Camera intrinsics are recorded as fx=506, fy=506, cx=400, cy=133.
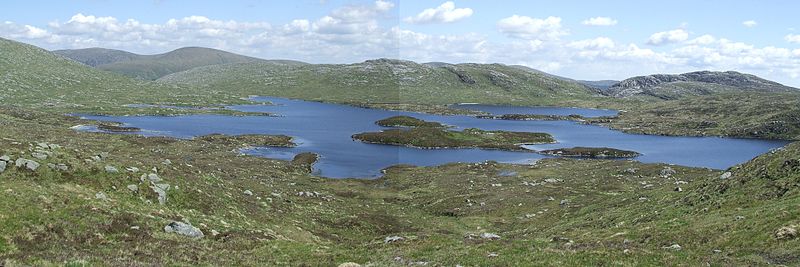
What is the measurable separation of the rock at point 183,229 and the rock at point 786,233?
28.7 meters

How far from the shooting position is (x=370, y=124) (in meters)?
180

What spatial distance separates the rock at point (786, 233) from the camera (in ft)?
73.8

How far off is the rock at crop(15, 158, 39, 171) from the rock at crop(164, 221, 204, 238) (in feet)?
31.6

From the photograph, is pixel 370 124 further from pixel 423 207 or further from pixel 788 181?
pixel 788 181

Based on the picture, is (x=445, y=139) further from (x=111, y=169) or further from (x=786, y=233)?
(x=786, y=233)

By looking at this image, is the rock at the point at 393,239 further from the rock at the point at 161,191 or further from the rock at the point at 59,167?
the rock at the point at 59,167

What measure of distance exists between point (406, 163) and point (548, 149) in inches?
1750

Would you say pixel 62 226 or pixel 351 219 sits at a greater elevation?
pixel 62 226

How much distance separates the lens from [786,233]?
2275 centimetres

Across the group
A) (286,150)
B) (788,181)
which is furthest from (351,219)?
(286,150)

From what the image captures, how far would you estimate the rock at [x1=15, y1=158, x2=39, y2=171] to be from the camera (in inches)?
1171

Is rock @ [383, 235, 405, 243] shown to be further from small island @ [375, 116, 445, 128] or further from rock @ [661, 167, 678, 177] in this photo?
small island @ [375, 116, 445, 128]

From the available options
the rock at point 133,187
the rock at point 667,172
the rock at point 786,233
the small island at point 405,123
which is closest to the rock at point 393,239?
the rock at point 133,187

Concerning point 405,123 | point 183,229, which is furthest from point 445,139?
point 183,229
